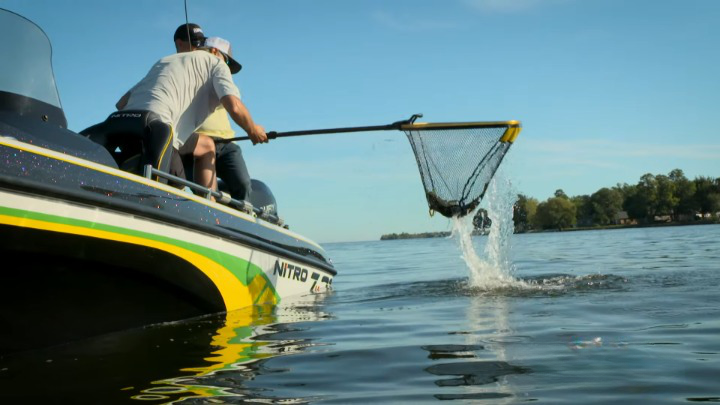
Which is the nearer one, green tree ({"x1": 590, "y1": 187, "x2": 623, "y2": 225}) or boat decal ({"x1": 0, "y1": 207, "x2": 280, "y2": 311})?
boat decal ({"x1": 0, "y1": 207, "x2": 280, "y2": 311})

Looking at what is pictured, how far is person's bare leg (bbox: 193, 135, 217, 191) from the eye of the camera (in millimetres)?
6527

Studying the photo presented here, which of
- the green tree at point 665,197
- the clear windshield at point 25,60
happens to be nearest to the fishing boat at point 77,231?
the clear windshield at point 25,60

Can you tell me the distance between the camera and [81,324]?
4680 mm

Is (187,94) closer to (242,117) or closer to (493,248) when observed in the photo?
(242,117)

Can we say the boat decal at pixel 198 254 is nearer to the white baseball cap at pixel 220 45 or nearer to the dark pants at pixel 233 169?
the dark pants at pixel 233 169

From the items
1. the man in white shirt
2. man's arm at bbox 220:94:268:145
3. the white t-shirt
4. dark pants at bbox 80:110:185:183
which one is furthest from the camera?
the man in white shirt

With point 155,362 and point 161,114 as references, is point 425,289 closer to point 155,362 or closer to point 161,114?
point 161,114

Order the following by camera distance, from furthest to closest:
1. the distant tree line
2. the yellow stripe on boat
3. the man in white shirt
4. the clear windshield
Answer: the distant tree line
the man in white shirt
the clear windshield
the yellow stripe on boat

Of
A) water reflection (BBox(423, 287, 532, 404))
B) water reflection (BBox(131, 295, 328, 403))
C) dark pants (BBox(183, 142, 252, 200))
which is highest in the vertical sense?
dark pants (BBox(183, 142, 252, 200))

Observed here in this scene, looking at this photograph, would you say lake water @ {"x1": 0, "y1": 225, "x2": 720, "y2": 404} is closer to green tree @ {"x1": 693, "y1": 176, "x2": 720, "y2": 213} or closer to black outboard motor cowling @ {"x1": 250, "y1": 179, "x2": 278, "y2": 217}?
black outboard motor cowling @ {"x1": 250, "y1": 179, "x2": 278, "y2": 217}

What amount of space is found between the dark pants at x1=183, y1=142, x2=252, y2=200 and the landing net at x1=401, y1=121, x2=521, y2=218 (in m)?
1.73

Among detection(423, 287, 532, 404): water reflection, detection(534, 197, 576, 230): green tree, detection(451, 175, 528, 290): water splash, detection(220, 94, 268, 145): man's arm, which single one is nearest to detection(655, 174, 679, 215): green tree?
detection(534, 197, 576, 230): green tree

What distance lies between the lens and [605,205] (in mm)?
135500

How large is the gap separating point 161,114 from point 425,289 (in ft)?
14.3
